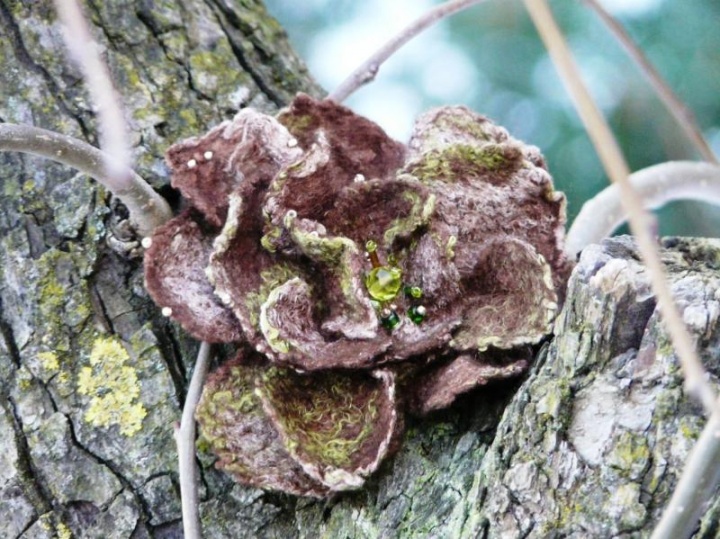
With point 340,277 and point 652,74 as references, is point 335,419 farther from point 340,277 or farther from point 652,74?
point 652,74

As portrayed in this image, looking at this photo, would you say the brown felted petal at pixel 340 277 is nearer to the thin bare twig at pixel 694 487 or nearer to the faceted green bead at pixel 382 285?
the faceted green bead at pixel 382 285

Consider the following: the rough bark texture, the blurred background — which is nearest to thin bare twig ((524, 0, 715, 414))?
the rough bark texture

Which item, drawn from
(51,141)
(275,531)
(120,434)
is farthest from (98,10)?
(275,531)

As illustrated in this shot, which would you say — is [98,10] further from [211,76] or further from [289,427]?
[289,427]

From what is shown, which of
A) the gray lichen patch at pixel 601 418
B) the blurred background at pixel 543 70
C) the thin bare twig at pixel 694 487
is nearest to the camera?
the thin bare twig at pixel 694 487

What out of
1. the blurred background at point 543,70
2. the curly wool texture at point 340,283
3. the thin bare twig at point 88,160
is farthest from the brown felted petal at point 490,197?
the blurred background at point 543,70

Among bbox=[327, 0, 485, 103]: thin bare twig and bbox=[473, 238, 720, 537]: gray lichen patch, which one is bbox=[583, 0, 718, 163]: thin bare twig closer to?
bbox=[473, 238, 720, 537]: gray lichen patch

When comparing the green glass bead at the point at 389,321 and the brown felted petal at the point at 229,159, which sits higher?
the brown felted petal at the point at 229,159
